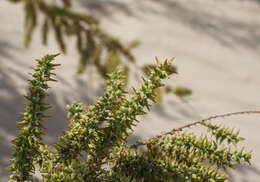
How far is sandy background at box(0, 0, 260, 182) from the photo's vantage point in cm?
269

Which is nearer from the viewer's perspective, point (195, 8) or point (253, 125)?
point (253, 125)

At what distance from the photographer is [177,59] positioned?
3.98 metres

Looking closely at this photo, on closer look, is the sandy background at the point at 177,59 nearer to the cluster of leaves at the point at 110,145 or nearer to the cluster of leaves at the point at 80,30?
the cluster of leaves at the point at 80,30

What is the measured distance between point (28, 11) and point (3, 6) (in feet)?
7.66

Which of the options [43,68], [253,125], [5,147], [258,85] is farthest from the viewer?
[258,85]

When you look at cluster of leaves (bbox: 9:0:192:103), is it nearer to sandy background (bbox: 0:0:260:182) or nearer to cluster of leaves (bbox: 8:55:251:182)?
sandy background (bbox: 0:0:260:182)

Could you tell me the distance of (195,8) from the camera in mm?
5117

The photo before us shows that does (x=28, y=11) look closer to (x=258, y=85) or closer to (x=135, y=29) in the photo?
(x=135, y=29)

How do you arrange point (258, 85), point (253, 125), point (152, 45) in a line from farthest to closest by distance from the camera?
1. point (152, 45)
2. point (258, 85)
3. point (253, 125)

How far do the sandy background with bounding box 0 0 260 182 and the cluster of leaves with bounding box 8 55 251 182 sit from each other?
1417 millimetres

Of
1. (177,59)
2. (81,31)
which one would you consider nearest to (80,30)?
(81,31)

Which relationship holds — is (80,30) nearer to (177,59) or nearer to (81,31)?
(81,31)

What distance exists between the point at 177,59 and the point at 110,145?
347cm

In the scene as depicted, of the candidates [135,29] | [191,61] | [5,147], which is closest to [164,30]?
[135,29]
